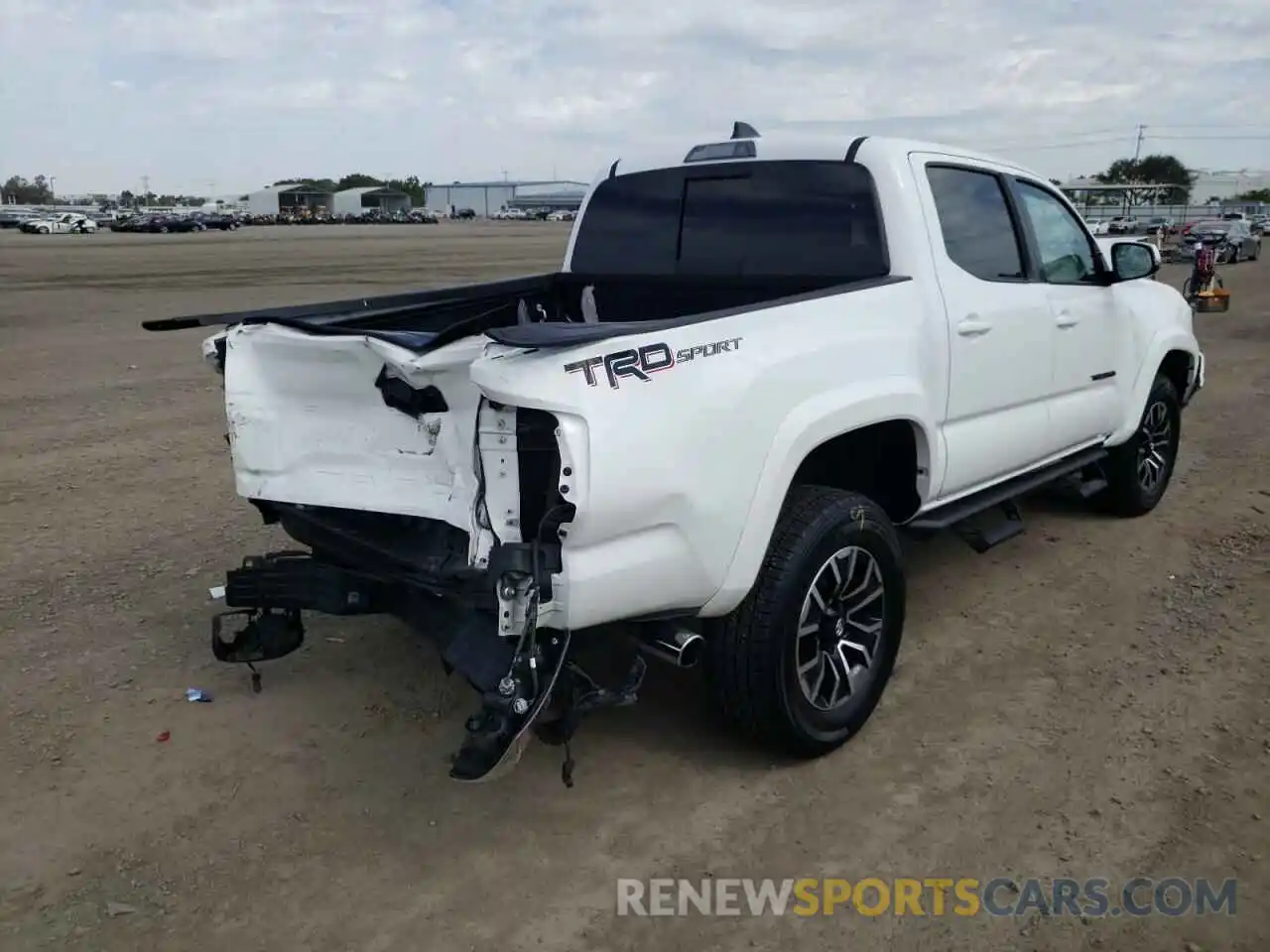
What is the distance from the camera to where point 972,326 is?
165 inches

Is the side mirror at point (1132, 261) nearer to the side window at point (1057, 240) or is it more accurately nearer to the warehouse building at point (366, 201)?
the side window at point (1057, 240)

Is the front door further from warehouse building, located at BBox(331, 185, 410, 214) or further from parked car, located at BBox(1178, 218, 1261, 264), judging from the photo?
warehouse building, located at BBox(331, 185, 410, 214)

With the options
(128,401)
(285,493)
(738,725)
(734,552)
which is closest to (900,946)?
(738,725)

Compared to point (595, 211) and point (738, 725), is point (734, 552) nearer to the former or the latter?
point (738, 725)

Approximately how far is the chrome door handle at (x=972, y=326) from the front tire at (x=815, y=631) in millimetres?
915

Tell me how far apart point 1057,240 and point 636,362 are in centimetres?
325

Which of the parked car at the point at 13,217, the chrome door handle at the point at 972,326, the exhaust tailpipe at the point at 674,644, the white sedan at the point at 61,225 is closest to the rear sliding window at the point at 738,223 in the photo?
the chrome door handle at the point at 972,326

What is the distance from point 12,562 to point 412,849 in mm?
3614

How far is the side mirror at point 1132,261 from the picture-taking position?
5.32 metres

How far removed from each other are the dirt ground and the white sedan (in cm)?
6823

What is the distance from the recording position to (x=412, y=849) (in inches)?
125

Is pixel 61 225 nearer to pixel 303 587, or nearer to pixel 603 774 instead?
pixel 303 587

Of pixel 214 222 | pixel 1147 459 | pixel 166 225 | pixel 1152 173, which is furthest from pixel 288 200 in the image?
pixel 1147 459

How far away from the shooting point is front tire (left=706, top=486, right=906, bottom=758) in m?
3.33
